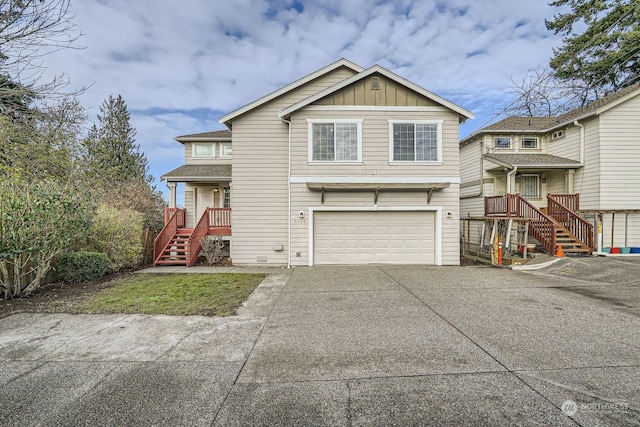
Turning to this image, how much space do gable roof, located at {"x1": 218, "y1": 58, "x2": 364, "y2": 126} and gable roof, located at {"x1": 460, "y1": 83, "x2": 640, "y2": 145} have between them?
842 centimetres

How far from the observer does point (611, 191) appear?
40.3 feet

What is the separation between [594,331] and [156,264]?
471 inches

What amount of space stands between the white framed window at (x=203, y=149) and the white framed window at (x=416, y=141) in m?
9.94

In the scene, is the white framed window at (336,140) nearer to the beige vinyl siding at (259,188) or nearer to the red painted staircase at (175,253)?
the beige vinyl siding at (259,188)

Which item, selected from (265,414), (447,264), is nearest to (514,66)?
(447,264)

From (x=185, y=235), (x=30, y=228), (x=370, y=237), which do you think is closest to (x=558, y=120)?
(x=370, y=237)

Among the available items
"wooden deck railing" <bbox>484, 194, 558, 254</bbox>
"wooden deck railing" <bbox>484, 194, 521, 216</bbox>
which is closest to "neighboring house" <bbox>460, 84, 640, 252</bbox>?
"wooden deck railing" <bbox>484, 194, 521, 216</bbox>

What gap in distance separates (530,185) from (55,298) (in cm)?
1862

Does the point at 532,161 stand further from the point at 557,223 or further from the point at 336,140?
the point at 336,140

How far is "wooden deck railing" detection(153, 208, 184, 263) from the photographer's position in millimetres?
11008

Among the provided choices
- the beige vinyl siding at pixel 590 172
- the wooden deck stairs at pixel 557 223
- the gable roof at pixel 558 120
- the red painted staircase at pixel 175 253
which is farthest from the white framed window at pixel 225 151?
the beige vinyl siding at pixel 590 172

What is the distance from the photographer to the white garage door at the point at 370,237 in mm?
10531

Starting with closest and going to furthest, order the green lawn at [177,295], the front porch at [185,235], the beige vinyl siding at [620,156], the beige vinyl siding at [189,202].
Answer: the green lawn at [177,295]
the front porch at [185,235]
the beige vinyl siding at [620,156]
the beige vinyl siding at [189,202]

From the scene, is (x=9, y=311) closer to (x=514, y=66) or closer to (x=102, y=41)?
(x=102, y=41)
